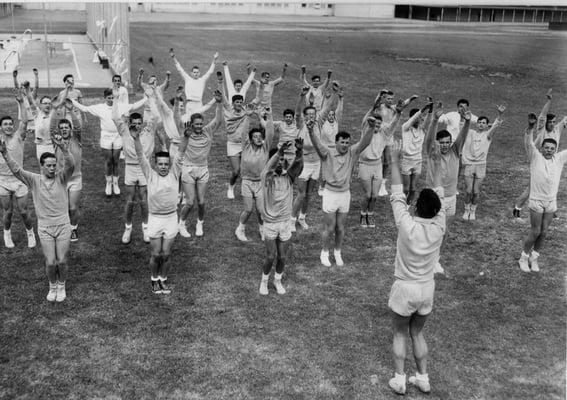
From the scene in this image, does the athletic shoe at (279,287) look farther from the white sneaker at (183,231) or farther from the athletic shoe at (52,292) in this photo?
the athletic shoe at (52,292)

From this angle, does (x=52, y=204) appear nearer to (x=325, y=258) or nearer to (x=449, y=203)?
(x=325, y=258)

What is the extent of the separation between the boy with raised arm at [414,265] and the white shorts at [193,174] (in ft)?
14.5

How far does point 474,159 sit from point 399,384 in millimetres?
6359

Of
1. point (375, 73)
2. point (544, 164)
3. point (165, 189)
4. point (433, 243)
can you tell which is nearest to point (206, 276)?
point (165, 189)

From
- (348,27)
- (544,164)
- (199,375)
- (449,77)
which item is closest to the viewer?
(199,375)

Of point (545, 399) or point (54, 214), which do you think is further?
point (54, 214)

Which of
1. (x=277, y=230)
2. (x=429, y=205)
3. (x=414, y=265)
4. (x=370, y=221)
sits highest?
(x=429, y=205)

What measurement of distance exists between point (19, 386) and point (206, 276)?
3.29 metres

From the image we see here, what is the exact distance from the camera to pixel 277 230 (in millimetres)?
7969

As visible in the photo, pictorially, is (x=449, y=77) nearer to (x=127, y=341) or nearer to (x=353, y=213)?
(x=353, y=213)

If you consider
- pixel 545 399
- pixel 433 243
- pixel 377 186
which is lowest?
pixel 545 399

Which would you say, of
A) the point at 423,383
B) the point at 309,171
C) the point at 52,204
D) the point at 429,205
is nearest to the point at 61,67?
the point at 309,171

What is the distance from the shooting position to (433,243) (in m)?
5.98

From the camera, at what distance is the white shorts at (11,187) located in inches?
360
